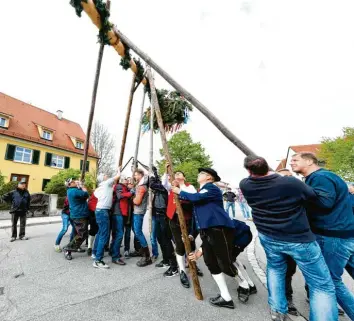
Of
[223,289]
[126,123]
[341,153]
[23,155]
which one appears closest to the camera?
[223,289]

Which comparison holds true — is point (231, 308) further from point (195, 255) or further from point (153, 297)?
point (153, 297)

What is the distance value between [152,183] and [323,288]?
3140mm

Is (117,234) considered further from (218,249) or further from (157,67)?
(157,67)

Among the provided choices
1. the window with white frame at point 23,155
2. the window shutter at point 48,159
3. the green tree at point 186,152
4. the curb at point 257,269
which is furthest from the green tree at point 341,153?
the window with white frame at point 23,155

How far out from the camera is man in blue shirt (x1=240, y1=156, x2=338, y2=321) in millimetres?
2117

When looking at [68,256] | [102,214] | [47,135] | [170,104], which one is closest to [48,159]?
[47,135]

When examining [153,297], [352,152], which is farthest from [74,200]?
[352,152]

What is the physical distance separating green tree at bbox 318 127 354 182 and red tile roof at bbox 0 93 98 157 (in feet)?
102

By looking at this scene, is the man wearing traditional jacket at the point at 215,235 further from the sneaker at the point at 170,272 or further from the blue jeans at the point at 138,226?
the blue jeans at the point at 138,226

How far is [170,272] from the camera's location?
388cm

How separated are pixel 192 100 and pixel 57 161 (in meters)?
24.7

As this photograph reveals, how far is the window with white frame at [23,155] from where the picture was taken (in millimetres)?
20516

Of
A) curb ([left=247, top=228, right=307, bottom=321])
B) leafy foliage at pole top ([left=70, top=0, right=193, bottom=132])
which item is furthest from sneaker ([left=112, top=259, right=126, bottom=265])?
leafy foliage at pole top ([left=70, top=0, right=193, bottom=132])

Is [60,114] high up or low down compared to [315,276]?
up
